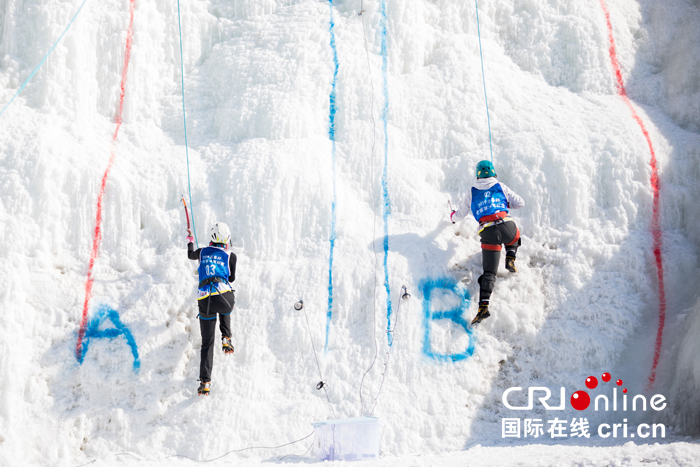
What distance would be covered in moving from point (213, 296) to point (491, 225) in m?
2.96

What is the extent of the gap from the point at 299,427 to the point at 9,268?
11.4ft

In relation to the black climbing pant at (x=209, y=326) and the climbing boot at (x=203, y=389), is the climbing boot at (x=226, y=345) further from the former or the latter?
the climbing boot at (x=203, y=389)

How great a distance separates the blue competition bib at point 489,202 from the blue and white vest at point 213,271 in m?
2.67

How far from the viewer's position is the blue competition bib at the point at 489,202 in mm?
5793

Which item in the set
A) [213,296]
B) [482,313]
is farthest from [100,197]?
[482,313]

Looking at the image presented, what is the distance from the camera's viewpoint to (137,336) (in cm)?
577

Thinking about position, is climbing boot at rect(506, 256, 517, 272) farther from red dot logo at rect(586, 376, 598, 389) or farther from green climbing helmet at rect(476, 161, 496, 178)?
red dot logo at rect(586, 376, 598, 389)

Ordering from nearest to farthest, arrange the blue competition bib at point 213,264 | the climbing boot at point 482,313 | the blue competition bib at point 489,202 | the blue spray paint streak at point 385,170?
the blue competition bib at point 213,264
the climbing boot at point 482,313
the blue competition bib at point 489,202
the blue spray paint streak at point 385,170

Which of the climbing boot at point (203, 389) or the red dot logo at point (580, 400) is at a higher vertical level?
the climbing boot at point (203, 389)

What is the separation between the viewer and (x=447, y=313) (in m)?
5.91

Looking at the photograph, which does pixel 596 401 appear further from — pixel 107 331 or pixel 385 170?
pixel 107 331

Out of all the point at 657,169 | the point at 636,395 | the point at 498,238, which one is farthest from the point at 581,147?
the point at 636,395

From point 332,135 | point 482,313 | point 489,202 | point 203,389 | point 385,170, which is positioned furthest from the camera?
point 332,135

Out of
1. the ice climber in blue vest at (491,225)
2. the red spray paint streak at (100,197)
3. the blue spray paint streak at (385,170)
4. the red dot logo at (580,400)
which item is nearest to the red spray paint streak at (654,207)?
the red dot logo at (580,400)
